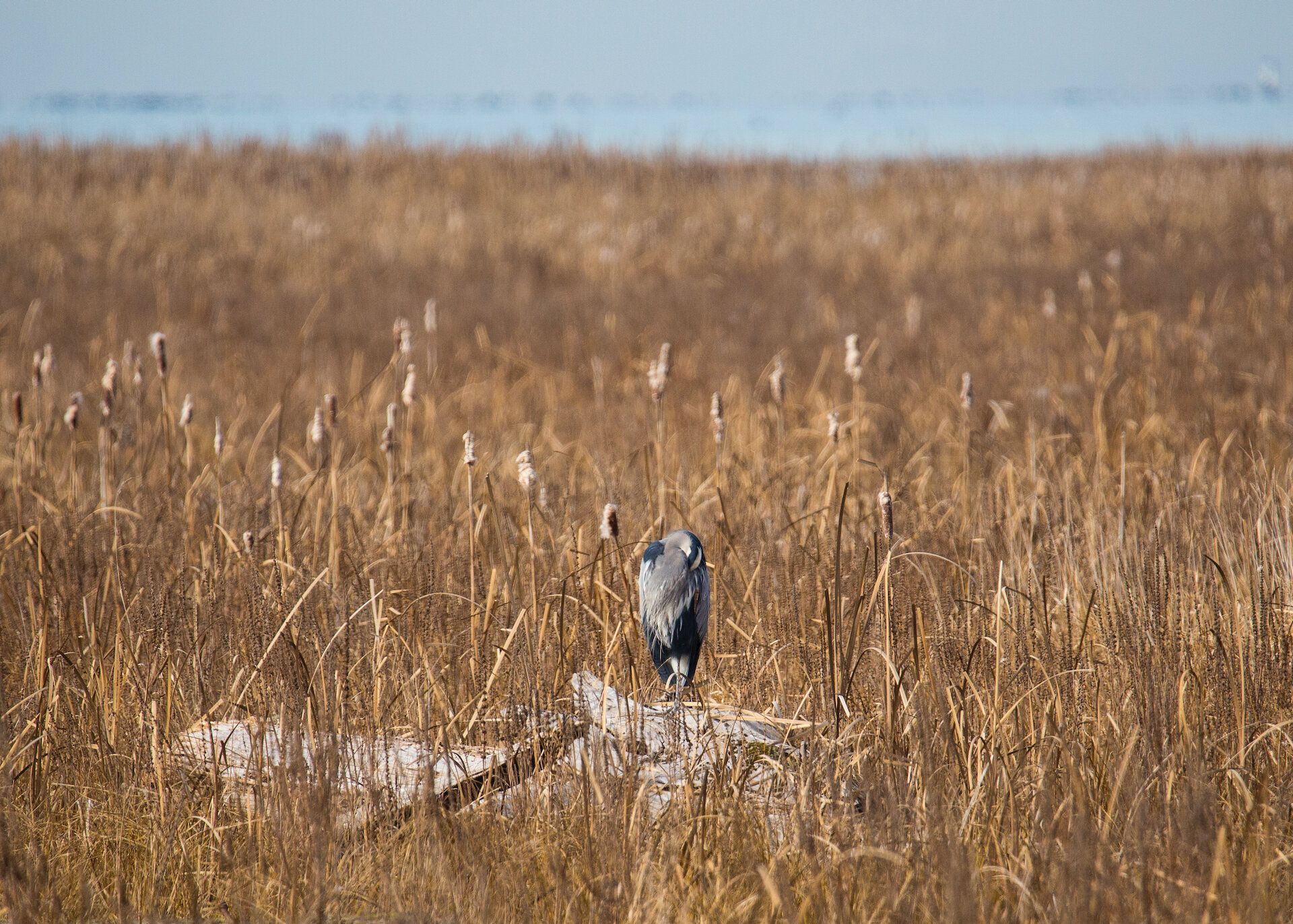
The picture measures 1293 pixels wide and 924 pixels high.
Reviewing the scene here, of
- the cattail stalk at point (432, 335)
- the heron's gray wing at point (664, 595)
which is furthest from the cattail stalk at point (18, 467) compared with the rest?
the heron's gray wing at point (664, 595)

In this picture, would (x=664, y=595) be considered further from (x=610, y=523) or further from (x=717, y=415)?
(x=717, y=415)

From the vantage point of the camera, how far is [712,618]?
8.28 ft

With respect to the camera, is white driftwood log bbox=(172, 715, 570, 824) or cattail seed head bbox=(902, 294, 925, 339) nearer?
white driftwood log bbox=(172, 715, 570, 824)

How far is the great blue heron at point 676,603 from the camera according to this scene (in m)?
1.91

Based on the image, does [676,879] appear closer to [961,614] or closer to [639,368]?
[961,614]

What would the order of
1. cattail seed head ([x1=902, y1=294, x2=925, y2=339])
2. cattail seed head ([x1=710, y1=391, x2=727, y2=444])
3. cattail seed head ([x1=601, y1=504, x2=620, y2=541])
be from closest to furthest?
cattail seed head ([x1=601, y1=504, x2=620, y2=541]) < cattail seed head ([x1=710, y1=391, x2=727, y2=444]) < cattail seed head ([x1=902, y1=294, x2=925, y2=339])

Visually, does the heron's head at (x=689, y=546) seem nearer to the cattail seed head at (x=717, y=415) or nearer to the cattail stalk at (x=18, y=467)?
the cattail seed head at (x=717, y=415)

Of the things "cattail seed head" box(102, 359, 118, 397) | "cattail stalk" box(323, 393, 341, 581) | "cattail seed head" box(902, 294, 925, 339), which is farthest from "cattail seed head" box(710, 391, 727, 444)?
"cattail seed head" box(902, 294, 925, 339)

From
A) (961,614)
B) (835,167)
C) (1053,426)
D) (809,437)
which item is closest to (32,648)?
(961,614)

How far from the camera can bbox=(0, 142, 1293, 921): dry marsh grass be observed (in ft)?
5.01

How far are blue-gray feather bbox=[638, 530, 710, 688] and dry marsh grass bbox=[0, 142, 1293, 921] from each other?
0.23 metres

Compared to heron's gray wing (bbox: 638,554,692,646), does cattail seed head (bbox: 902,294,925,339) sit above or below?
above

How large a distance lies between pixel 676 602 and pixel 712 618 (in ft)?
2.11

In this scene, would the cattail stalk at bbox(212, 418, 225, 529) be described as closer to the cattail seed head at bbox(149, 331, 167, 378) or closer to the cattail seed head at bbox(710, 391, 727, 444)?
the cattail seed head at bbox(149, 331, 167, 378)
